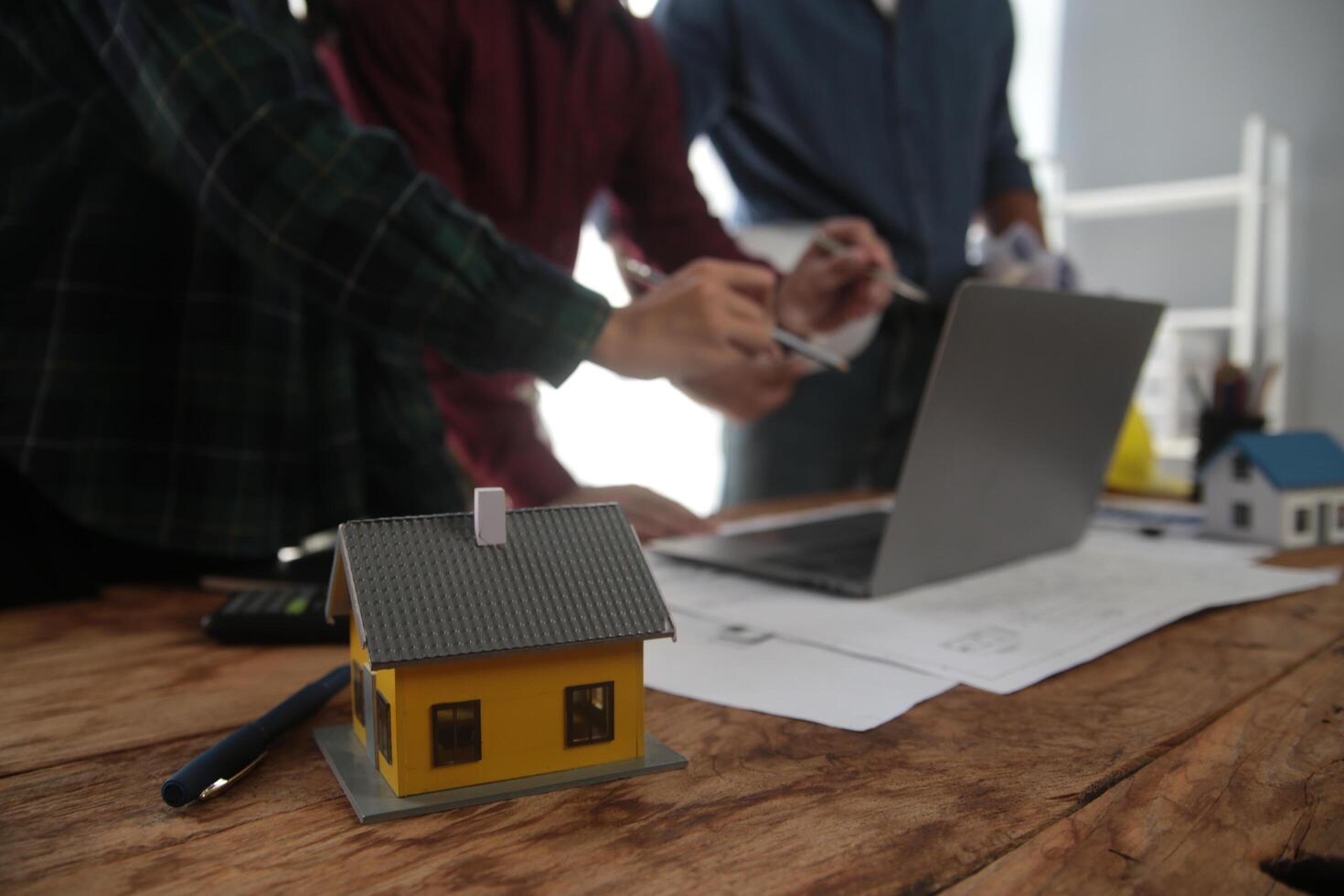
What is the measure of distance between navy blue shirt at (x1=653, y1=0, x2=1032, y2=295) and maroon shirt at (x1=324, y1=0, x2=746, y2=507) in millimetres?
219

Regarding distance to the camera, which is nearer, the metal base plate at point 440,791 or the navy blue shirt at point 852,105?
the metal base plate at point 440,791

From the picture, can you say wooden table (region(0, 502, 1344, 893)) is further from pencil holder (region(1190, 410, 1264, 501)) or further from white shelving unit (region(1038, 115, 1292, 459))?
Answer: white shelving unit (region(1038, 115, 1292, 459))

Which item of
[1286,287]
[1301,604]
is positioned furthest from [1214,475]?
[1286,287]

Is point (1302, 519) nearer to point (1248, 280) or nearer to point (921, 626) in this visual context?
point (921, 626)

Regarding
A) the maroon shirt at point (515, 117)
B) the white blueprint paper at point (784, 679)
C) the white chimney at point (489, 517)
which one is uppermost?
the maroon shirt at point (515, 117)

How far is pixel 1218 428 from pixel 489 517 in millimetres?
1256

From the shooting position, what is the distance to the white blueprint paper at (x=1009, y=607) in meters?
0.60

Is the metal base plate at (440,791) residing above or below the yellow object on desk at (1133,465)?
below

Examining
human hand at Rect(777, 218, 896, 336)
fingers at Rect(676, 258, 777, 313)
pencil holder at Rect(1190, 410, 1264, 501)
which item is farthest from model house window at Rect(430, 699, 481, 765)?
pencil holder at Rect(1190, 410, 1264, 501)

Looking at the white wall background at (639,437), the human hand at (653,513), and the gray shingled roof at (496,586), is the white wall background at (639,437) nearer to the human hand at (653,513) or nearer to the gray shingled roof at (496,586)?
the human hand at (653,513)

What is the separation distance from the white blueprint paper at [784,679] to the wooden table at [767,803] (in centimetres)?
1

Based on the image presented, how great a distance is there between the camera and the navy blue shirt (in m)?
1.56

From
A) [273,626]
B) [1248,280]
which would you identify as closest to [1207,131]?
[1248,280]

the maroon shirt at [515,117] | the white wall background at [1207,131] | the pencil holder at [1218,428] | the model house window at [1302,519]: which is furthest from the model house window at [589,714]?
the white wall background at [1207,131]
